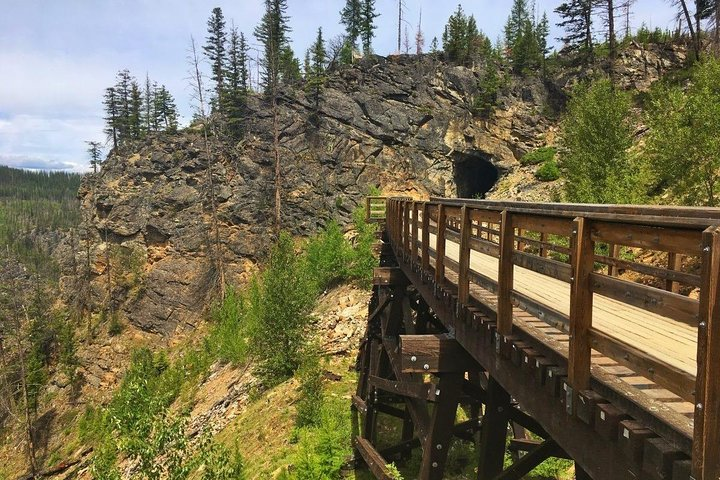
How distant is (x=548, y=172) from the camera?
107 feet

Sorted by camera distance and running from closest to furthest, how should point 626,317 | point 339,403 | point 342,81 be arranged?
point 626,317
point 339,403
point 342,81

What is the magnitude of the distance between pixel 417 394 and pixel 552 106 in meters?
41.2

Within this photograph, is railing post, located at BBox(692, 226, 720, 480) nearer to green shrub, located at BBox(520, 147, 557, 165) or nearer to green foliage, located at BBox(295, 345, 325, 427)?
green foliage, located at BBox(295, 345, 325, 427)

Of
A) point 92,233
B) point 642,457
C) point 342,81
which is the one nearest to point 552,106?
point 342,81

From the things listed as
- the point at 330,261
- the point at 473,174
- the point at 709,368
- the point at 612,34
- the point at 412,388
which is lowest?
the point at 330,261

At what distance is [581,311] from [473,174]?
42.0 meters

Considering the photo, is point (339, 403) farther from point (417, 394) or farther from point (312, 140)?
point (312, 140)

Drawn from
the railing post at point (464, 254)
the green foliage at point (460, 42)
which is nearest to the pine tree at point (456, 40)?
the green foliage at point (460, 42)

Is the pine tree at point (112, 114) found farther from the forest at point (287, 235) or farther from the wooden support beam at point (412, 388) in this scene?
the wooden support beam at point (412, 388)

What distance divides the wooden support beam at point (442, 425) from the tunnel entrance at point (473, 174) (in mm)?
35263

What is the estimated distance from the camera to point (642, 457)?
2271mm

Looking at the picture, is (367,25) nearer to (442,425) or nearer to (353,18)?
(353,18)

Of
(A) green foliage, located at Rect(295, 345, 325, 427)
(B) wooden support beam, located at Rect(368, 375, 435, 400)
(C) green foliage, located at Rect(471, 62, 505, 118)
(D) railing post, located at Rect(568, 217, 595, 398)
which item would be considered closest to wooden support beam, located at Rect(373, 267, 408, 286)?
(B) wooden support beam, located at Rect(368, 375, 435, 400)

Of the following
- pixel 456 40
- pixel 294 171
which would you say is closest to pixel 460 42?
pixel 456 40
